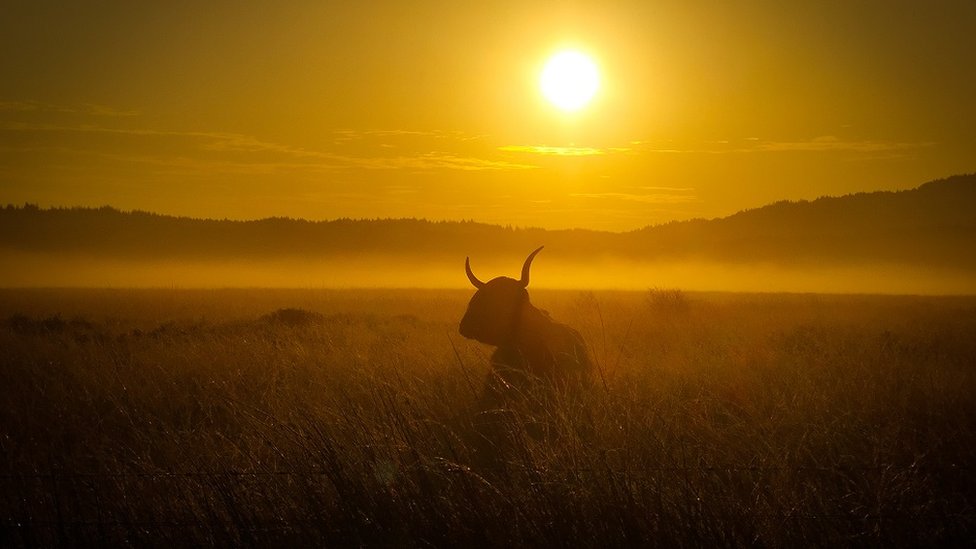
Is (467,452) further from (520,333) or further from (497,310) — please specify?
(497,310)

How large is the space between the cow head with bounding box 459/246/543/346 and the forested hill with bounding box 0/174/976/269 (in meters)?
85.1

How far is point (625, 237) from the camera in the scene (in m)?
116

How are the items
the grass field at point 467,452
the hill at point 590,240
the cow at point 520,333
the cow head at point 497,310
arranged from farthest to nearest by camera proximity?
the hill at point 590,240, the cow head at point 497,310, the cow at point 520,333, the grass field at point 467,452

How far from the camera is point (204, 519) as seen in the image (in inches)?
174

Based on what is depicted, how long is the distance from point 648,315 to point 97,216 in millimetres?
87343

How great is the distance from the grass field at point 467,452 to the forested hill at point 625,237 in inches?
3277

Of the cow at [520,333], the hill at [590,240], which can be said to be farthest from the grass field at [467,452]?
the hill at [590,240]

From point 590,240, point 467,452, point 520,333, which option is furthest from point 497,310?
point 590,240

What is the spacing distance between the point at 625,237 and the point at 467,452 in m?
113

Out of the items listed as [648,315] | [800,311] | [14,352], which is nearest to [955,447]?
[14,352]

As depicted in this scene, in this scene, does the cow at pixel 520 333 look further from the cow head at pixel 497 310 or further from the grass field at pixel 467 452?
the grass field at pixel 467 452

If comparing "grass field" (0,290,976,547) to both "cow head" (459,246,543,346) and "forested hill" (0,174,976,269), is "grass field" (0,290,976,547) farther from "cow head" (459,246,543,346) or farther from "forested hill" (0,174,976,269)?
"forested hill" (0,174,976,269)

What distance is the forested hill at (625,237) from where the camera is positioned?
90.8m

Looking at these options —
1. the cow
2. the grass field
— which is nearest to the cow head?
the cow
